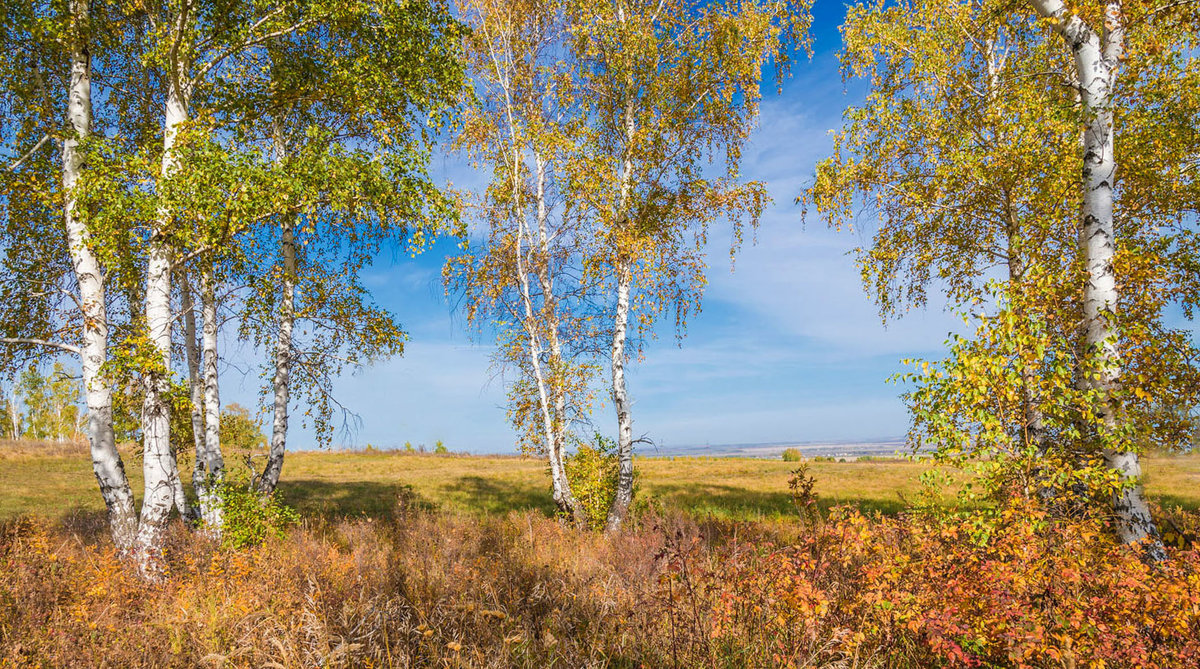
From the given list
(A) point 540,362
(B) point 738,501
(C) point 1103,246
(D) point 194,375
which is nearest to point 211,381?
(D) point 194,375

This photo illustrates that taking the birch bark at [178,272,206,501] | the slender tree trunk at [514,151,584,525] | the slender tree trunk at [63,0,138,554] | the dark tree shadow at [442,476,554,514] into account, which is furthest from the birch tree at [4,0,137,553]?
the dark tree shadow at [442,476,554,514]

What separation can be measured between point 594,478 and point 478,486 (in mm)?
11622

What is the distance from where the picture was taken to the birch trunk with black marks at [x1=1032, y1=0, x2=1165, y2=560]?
5828mm

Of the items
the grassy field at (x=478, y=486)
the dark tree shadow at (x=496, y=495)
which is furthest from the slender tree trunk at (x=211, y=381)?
the dark tree shadow at (x=496, y=495)

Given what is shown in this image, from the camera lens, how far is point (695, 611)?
12.1 feet

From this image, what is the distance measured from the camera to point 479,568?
667 centimetres

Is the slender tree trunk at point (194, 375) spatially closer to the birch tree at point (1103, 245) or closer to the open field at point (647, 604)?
the open field at point (647, 604)

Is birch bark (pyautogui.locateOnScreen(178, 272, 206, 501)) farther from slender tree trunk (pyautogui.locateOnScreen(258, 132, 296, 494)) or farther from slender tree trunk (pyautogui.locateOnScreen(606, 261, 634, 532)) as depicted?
slender tree trunk (pyautogui.locateOnScreen(606, 261, 634, 532))

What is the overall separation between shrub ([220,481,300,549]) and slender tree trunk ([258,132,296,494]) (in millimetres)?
1184

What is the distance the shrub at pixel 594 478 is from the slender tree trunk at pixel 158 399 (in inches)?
283

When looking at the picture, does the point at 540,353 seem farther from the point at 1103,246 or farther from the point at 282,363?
the point at 1103,246

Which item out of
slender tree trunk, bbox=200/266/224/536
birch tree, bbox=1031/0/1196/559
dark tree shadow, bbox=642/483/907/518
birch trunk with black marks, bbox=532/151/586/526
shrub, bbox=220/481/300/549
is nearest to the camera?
birch tree, bbox=1031/0/1196/559

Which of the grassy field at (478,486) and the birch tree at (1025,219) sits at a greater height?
the birch tree at (1025,219)

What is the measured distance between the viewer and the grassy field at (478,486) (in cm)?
1619
